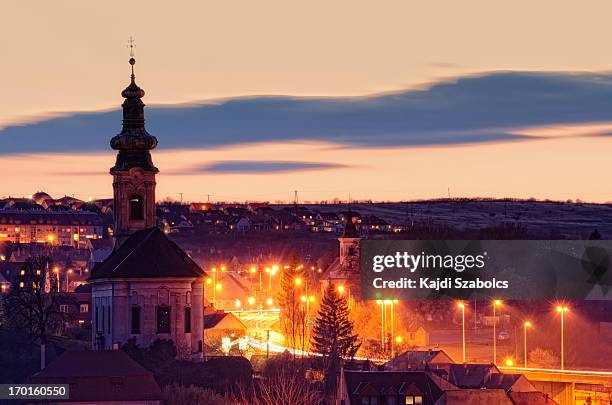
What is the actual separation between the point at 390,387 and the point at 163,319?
16.2 meters

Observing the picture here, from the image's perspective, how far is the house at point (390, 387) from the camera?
474ft

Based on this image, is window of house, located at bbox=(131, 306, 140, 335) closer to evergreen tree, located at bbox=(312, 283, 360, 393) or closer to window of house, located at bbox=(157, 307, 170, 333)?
window of house, located at bbox=(157, 307, 170, 333)

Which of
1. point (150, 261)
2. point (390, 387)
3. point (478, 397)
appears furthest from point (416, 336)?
point (150, 261)

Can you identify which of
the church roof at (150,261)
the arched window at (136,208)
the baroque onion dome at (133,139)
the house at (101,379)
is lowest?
the house at (101,379)

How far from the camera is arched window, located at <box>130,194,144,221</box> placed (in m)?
153

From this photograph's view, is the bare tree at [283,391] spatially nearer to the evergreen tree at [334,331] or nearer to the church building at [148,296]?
the church building at [148,296]

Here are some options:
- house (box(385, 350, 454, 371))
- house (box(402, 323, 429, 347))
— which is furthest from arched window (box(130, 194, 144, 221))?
house (box(402, 323, 429, 347))

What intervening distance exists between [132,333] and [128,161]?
1602cm

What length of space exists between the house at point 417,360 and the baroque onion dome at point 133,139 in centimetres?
2362

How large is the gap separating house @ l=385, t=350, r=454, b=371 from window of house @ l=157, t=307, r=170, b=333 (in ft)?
71.4

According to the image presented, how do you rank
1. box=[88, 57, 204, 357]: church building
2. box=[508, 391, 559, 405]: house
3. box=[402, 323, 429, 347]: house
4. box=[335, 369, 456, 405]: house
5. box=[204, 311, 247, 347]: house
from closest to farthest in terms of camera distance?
1. box=[88, 57, 204, 357]: church building
2. box=[335, 369, 456, 405]: house
3. box=[508, 391, 559, 405]: house
4. box=[204, 311, 247, 347]: house
5. box=[402, 323, 429, 347]: house

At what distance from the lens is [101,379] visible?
125562 millimetres

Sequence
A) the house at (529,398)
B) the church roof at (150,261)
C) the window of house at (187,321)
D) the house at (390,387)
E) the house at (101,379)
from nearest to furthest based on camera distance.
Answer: the house at (101,379)
the window of house at (187,321)
the church roof at (150,261)
the house at (390,387)
the house at (529,398)

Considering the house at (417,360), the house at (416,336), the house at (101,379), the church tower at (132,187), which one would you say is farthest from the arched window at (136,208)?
the house at (416,336)
